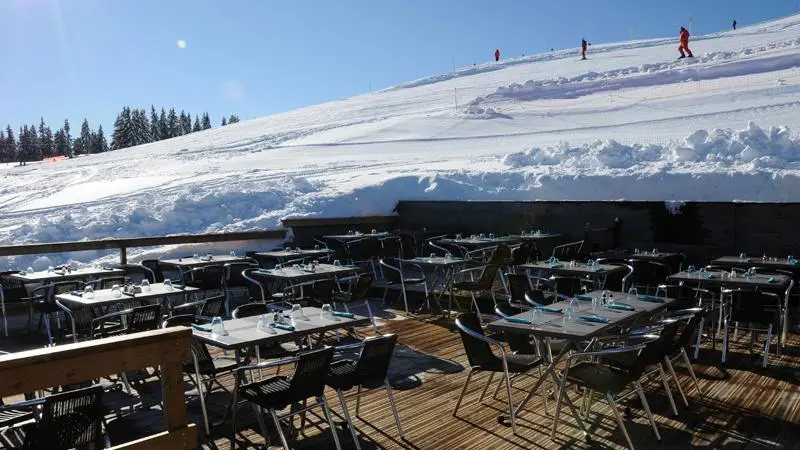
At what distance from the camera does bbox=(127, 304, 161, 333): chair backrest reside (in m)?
5.45

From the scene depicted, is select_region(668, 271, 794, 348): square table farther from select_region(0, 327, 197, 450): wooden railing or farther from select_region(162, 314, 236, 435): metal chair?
select_region(0, 327, 197, 450): wooden railing

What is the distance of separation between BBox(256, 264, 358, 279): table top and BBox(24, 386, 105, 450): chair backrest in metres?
4.15

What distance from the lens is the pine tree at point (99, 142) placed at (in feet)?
243

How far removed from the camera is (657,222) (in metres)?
9.96

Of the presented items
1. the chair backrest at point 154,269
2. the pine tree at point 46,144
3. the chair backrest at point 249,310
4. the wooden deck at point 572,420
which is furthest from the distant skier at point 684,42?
the pine tree at point 46,144

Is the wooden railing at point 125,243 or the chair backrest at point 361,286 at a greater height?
the wooden railing at point 125,243

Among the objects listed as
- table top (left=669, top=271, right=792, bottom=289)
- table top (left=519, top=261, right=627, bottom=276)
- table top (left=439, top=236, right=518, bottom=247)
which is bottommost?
table top (left=669, top=271, right=792, bottom=289)

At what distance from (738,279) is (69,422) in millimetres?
6128

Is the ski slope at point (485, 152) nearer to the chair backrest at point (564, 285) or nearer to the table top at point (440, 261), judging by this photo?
the table top at point (440, 261)

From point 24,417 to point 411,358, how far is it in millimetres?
3643

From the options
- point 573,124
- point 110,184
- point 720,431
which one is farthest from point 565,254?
point 110,184

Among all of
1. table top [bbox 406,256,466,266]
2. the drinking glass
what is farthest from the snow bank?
the drinking glass

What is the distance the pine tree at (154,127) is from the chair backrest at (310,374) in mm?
72138

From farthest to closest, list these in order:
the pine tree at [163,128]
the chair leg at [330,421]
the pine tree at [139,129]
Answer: the pine tree at [163,128]
the pine tree at [139,129]
the chair leg at [330,421]
